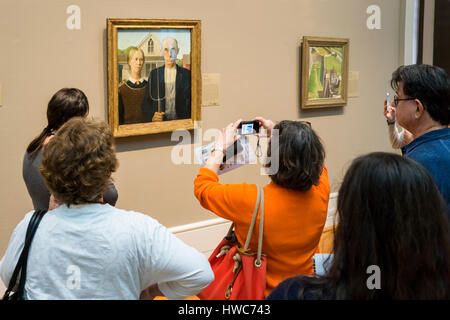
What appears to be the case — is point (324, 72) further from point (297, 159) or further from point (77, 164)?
point (77, 164)

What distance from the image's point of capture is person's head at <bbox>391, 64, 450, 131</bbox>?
3.21 m

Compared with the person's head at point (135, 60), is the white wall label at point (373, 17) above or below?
above

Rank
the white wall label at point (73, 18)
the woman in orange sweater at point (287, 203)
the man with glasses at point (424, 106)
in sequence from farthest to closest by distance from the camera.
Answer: the white wall label at point (73, 18)
the man with glasses at point (424, 106)
the woman in orange sweater at point (287, 203)

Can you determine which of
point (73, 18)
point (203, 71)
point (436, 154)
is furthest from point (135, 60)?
point (436, 154)

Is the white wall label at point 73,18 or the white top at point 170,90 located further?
the white top at point 170,90

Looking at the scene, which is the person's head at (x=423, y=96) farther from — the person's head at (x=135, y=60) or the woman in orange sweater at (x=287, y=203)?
the person's head at (x=135, y=60)

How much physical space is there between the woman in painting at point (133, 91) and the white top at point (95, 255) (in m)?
3.00

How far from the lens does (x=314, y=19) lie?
652 cm

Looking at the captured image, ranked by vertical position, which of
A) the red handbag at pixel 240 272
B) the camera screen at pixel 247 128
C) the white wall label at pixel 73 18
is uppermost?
the white wall label at pixel 73 18

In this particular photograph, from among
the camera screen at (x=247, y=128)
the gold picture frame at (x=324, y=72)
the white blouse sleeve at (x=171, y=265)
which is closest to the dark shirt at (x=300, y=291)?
the white blouse sleeve at (x=171, y=265)

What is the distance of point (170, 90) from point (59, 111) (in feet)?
6.23

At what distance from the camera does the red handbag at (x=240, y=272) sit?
2.60 m

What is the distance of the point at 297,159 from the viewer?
2607mm

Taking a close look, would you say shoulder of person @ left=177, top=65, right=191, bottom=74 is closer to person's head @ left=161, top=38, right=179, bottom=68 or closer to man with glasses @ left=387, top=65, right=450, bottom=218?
person's head @ left=161, top=38, right=179, bottom=68
